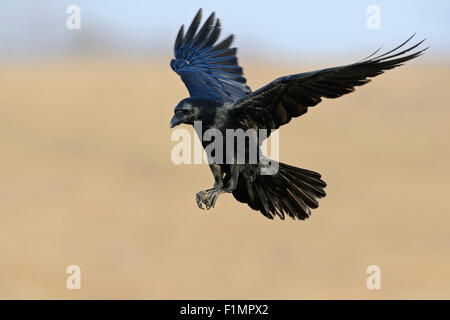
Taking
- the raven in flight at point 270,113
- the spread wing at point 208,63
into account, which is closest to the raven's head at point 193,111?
the raven in flight at point 270,113

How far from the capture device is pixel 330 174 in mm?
29422

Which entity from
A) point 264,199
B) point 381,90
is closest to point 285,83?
point 264,199

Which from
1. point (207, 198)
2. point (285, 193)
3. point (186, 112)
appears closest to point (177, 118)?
point (186, 112)

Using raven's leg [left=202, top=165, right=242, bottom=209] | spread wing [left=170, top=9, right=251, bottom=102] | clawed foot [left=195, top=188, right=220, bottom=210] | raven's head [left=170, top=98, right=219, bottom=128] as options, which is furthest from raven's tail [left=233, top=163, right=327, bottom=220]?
spread wing [left=170, top=9, right=251, bottom=102]

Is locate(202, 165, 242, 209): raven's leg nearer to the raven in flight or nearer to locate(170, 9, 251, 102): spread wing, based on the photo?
the raven in flight

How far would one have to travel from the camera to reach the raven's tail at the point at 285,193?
805 centimetres

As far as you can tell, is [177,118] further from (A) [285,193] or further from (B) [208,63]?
(B) [208,63]

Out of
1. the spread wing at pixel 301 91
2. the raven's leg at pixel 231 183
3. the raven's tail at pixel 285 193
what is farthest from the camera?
the raven's tail at pixel 285 193

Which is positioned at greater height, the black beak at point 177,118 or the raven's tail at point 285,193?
A: the black beak at point 177,118

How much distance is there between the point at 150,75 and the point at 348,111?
411 inches

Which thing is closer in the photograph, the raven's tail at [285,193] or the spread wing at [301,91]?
the spread wing at [301,91]

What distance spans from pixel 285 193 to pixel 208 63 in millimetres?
2171

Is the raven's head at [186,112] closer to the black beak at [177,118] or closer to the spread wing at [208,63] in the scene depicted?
the black beak at [177,118]

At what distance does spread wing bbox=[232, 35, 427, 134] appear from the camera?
22.5ft
